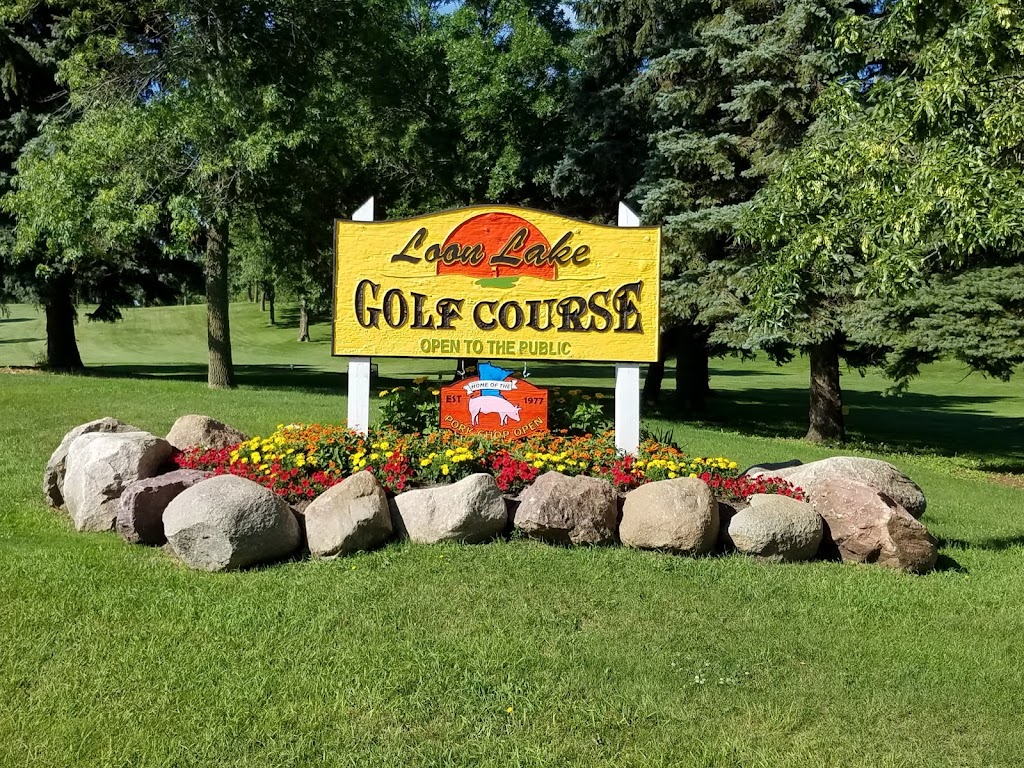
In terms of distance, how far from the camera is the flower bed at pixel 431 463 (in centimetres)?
717

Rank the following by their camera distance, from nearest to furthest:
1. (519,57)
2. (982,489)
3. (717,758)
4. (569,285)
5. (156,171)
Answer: (717,758) → (569,285) → (982,489) → (156,171) → (519,57)

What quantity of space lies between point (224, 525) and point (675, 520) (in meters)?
3.20

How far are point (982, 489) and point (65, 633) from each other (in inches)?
489

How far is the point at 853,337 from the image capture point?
14.7 m

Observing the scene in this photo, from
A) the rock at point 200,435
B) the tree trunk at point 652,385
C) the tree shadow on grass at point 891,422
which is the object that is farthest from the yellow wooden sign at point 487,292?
the tree trunk at point 652,385

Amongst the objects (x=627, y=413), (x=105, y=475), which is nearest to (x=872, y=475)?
(x=627, y=413)

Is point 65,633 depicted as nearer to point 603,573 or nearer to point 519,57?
point 603,573

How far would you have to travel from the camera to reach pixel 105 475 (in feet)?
23.4

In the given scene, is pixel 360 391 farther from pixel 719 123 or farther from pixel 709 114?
pixel 709 114

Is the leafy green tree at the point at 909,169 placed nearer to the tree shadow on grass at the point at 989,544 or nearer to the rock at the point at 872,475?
the rock at the point at 872,475

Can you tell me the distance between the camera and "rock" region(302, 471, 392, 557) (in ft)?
20.7

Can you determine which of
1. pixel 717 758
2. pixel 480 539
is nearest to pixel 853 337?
pixel 480 539

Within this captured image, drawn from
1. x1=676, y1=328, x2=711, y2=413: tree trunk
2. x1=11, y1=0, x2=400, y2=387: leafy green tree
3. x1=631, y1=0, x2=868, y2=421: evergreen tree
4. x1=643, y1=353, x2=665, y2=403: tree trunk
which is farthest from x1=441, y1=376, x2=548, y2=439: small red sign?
x1=643, y1=353, x2=665, y2=403: tree trunk

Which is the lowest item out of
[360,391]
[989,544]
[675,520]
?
[989,544]
